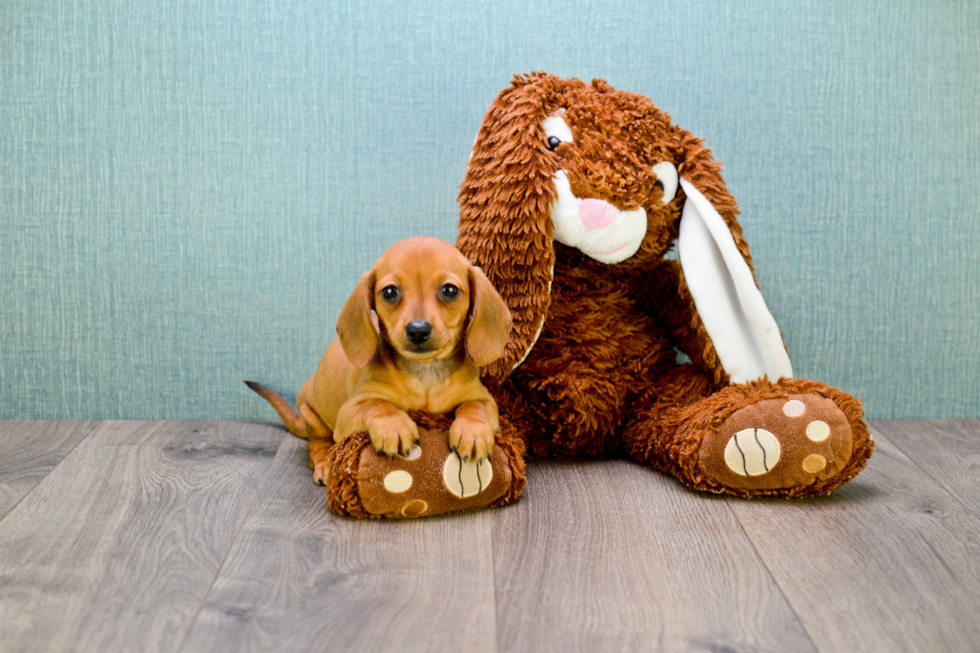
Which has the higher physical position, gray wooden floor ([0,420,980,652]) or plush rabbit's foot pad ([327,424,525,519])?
plush rabbit's foot pad ([327,424,525,519])

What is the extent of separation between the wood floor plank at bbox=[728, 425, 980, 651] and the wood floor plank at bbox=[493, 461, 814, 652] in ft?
0.13

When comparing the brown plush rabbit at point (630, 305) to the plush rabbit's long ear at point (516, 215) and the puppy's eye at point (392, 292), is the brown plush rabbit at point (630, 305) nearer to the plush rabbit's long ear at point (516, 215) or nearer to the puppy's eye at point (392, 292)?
the plush rabbit's long ear at point (516, 215)

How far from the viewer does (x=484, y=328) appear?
4.57 ft

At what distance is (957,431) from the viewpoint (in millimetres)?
1955

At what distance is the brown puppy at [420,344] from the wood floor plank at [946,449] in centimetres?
90

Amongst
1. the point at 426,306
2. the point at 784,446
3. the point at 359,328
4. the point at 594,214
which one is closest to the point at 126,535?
the point at 359,328

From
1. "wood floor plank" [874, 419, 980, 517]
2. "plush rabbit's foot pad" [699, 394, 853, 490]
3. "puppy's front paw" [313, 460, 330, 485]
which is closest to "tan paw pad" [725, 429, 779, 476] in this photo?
"plush rabbit's foot pad" [699, 394, 853, 490]

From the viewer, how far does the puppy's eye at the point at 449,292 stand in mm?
1362

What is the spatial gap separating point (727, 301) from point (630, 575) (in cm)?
65

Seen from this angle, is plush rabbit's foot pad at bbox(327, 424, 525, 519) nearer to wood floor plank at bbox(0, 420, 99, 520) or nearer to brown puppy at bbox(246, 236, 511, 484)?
brown puppy at bbox(246, 236, 511, 484)

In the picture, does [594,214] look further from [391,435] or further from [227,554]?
[227,554]

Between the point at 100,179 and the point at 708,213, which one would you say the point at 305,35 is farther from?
the point at 708,213

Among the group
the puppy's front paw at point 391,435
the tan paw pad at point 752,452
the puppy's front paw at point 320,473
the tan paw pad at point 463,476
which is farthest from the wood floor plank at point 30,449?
the tan paw pad at point 752,452

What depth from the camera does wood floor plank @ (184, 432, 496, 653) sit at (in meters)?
0.99
